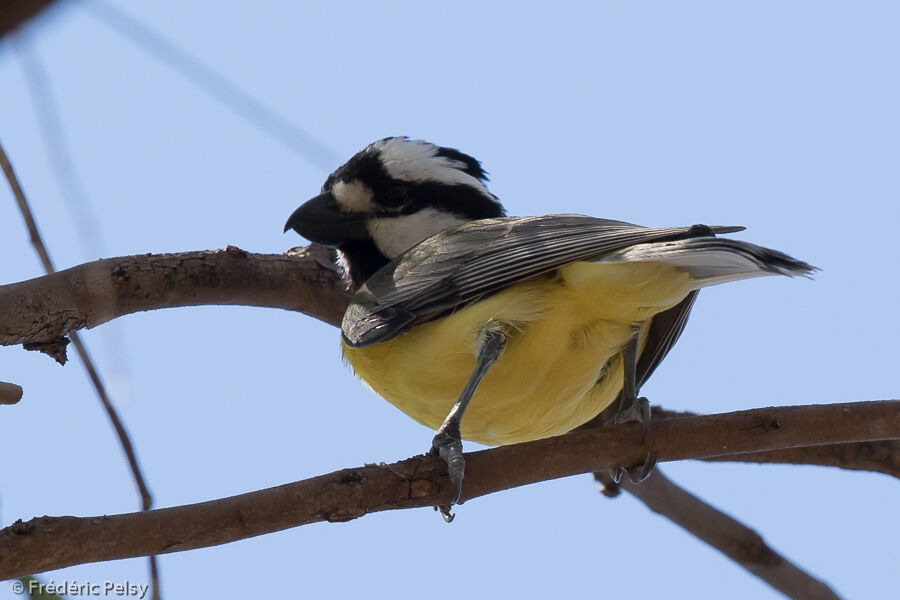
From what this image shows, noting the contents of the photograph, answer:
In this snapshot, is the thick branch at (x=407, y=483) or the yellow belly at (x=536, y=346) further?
the yellow belly at (x=536, y=346)

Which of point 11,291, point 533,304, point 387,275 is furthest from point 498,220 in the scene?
point 11,291

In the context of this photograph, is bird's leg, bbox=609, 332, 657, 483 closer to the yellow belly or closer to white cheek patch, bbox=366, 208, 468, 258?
the yellow belly

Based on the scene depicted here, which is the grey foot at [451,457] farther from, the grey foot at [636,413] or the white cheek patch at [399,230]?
the white cheek patch at [399,230]

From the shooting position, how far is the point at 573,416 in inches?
142

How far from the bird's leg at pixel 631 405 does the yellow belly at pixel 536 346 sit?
60 millimetres

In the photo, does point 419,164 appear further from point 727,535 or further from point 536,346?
point 727,535

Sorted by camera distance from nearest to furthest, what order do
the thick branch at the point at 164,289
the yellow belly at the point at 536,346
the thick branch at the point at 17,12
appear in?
the thick branch at the point at 17,12 → the thick branch at the point at 164,289 → the yellow belly at the point at 536,346

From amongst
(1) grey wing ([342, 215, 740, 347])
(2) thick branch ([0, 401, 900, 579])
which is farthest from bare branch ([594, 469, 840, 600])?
(1) grey wing ([342, 215, 740, 347])

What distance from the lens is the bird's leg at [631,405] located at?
10.6ft

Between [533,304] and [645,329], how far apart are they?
591 mm

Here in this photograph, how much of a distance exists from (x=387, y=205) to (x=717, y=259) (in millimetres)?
1944

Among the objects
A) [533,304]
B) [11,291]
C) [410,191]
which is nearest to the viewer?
[11,291]

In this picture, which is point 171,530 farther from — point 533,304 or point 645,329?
point 645,329

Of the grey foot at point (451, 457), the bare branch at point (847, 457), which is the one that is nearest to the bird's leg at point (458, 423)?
the grey foot at point (451, 457)
